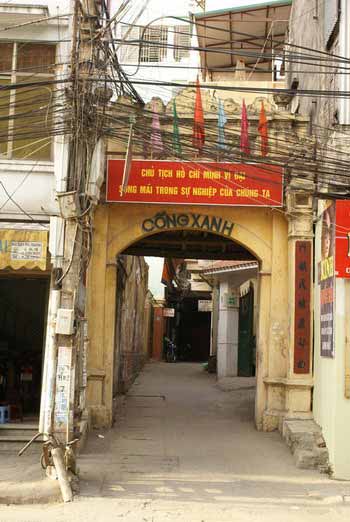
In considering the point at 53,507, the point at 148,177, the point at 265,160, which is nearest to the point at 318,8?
the point at 265,160

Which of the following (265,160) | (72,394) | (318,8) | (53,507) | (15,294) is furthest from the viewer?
(15,294)

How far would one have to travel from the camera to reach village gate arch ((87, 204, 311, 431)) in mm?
11625

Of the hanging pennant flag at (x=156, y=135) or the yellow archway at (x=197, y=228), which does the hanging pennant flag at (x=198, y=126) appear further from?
the yellow archway at (x=197, y=228)

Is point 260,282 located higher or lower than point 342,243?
lower

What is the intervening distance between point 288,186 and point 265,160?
0.62m

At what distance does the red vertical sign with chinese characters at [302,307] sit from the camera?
37.4 feet

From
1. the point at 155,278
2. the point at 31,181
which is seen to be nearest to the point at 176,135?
the point at 31,181

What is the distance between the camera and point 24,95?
35.2 ft

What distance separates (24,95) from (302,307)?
228 inches

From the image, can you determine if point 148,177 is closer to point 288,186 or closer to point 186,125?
point 186,125

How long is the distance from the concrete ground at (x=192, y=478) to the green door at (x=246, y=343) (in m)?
7.09

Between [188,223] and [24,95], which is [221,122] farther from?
[24,95]

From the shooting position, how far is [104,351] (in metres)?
11.8

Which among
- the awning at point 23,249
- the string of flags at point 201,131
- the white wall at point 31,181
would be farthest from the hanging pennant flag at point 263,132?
the awning at point 23,249
